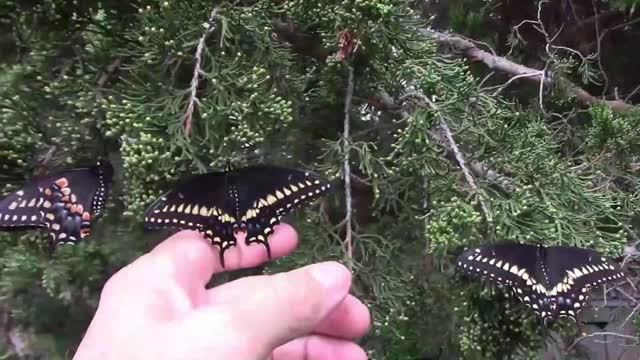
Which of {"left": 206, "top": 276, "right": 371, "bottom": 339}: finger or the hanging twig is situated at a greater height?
the hanging twig

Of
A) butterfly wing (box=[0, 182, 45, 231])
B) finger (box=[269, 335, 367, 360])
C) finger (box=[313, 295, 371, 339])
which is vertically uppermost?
butterfly wing (box=[0, 182, 45, 231])

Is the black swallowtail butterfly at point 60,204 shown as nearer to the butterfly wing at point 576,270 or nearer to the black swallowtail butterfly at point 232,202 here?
the black swallowtail butterfly at point 232,202

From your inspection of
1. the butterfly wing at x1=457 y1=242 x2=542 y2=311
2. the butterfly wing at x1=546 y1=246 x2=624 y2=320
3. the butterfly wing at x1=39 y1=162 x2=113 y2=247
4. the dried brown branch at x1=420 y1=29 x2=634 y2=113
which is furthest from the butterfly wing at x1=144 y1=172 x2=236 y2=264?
the dried brown branch at x1=420 y1=29 x2=634 y2=113

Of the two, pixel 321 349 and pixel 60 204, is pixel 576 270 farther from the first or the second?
pixel 60 204

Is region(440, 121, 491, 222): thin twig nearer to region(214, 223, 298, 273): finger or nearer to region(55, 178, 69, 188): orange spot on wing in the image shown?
region(214, 223, 298, 273): finger

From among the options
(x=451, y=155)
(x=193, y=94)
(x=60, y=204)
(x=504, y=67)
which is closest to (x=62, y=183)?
(x=60, y=204)

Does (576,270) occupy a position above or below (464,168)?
below

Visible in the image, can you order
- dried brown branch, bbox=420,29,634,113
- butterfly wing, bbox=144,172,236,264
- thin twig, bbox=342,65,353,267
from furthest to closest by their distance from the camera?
1. dried brown branch, bbox=420,29,634,113
2. thin twig, bbox=342,65,353,267
3. butterfly wing, bbox=144,172,236,264
